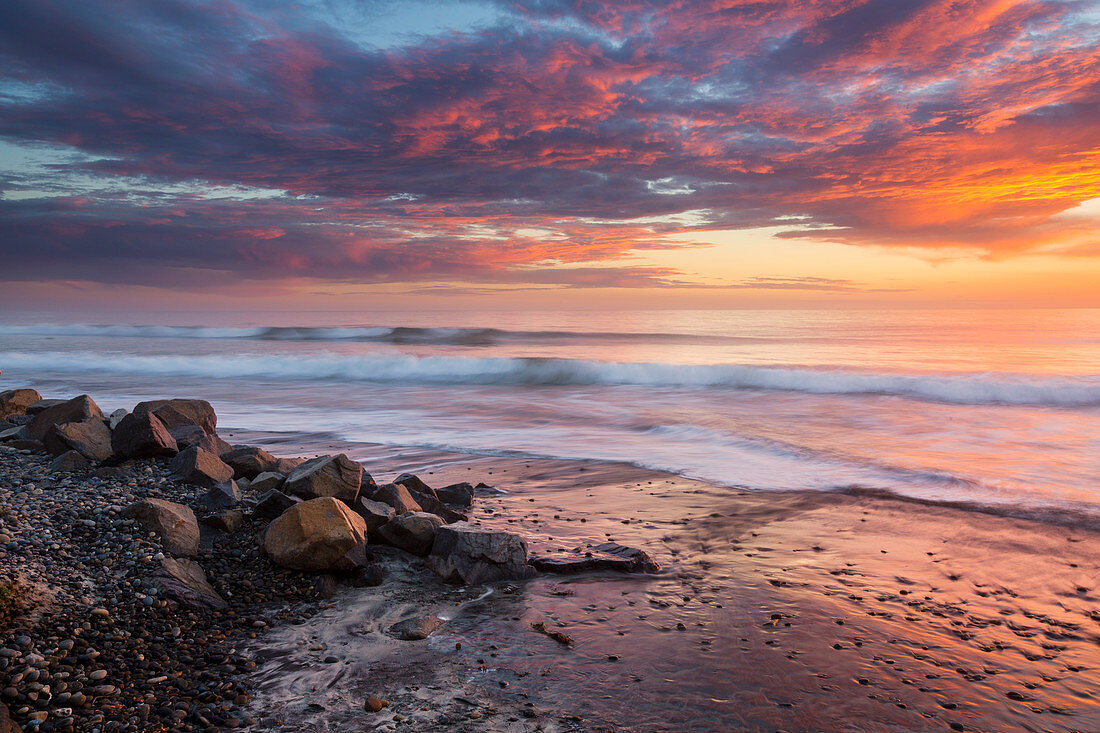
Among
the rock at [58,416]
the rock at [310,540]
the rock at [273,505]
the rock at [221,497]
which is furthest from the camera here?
the rock at [58,416]

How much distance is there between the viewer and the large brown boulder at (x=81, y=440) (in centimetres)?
648

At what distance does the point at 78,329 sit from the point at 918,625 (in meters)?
62.0

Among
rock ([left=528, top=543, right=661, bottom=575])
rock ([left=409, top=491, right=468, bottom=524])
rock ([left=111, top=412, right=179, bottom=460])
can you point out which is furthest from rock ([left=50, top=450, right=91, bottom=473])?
rock ([left=528, top=543, right=661, bottom=575])

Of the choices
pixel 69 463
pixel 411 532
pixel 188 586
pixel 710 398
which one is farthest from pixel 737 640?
pixel 710 398

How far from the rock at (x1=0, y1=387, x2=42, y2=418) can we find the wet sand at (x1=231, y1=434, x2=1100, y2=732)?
761cm

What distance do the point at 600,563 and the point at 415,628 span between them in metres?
1.58

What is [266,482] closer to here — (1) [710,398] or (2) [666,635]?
(2) [666,635]

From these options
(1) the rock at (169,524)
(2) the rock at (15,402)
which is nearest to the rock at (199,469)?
(1) the rock at (169,524)

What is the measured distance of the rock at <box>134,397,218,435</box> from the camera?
778 centimetres

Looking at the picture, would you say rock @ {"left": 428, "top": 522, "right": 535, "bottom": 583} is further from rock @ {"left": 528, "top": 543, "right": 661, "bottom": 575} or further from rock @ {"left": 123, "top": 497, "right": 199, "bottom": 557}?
rock @ {"left": 123, "top": 497, "right": 199, "bottom": 557}

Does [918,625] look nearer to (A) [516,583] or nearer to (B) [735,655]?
(B) [735,655]

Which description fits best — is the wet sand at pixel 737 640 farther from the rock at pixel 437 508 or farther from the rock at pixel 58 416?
the rock at pixel 58 416

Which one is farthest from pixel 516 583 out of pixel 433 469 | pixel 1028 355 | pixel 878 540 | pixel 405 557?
pixel 1028 355

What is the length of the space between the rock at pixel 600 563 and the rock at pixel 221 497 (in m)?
2.54
